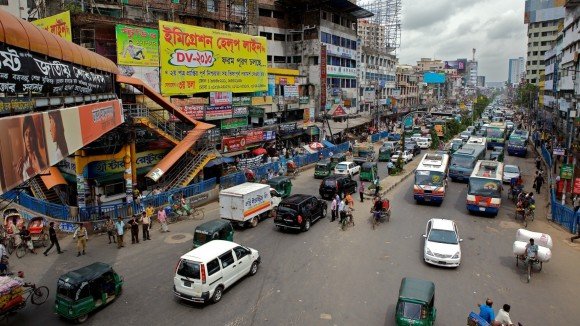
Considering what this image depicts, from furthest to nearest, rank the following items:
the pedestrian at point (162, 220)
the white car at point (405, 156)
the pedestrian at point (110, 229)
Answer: the white car at point (405, 156)
the pedestrian at point (162, 220)
the pedestrian at point (110, 229)

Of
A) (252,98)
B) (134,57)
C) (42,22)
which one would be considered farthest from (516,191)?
(42,22)

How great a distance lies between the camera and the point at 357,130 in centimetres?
7125

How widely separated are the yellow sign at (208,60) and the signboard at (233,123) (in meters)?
2.89

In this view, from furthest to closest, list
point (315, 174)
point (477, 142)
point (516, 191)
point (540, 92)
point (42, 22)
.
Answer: point (540, 92) → point (477, 142) → point (315, 174) → point (42, 22) → point (516, 191)

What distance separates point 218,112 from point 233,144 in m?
3.23

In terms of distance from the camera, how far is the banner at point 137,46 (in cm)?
2944

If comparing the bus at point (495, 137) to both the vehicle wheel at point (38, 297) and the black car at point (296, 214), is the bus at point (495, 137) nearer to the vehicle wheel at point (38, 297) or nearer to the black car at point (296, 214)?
the black car at point (296, 214)

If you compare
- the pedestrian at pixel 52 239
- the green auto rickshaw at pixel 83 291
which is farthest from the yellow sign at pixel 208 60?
the green auto rickshaw at pixel 83 291

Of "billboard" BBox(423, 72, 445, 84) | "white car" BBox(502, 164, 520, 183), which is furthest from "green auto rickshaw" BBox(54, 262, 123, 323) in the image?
"billboard" BBox(423, 72, 445, 84)

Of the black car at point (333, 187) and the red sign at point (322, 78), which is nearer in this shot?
the black car at point (333, 187)

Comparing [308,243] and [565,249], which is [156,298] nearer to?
[308,243]

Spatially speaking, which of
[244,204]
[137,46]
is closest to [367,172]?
[244,204]

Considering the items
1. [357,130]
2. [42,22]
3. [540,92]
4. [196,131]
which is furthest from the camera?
[540,92]

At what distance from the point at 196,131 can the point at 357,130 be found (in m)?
45.2
